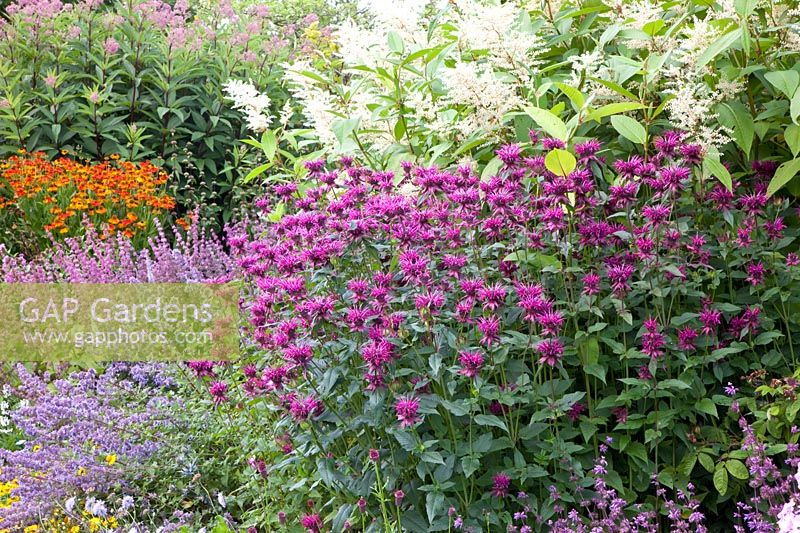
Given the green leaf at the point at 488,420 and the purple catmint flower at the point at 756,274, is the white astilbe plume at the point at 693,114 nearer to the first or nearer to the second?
the purple catmint flower at the point at 756,274

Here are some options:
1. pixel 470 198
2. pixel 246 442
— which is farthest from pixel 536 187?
pixel 246 442

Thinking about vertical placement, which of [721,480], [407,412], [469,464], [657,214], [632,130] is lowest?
[721,480]

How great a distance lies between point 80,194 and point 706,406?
455 centimetres

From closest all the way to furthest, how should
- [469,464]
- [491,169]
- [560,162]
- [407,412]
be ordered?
[407,412] → [469,464] → [560,162] → [491,169]

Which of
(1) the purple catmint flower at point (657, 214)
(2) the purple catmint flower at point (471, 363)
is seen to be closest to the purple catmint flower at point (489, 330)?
(2) the purple catmint flower at point (471, 363)

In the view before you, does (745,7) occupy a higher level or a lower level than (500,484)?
higher

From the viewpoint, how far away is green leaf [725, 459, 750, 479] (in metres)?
2.50

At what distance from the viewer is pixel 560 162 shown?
97.7 inches

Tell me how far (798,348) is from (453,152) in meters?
1.32

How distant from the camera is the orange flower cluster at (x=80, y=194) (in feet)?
19.6

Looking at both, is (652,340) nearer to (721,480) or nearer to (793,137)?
(721,480)

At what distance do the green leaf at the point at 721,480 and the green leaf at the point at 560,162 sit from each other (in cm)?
95

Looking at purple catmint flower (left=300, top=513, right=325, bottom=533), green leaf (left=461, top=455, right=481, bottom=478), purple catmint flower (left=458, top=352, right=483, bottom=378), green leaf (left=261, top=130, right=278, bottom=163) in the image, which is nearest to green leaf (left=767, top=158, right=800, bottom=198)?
purple catmint flower (left=458, top=352, right=483, bottom=378)

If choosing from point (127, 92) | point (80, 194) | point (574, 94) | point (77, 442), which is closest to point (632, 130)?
point (574, 94)
